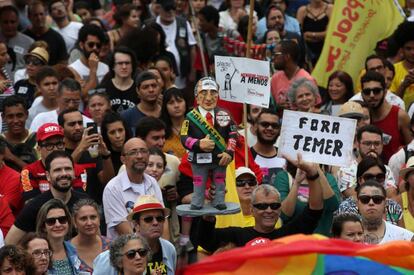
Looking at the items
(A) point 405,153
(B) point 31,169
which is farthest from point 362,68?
(B) point 31,169

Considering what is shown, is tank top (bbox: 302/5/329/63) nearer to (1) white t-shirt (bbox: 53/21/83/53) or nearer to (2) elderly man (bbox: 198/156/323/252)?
Answer: (1) white t-shirt (bbox: 53/21/83/53)

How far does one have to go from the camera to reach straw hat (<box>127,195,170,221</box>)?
1388cm

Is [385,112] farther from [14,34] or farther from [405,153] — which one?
[14,34]

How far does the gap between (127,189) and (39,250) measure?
69.2 inches

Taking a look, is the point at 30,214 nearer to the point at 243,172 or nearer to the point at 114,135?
the point at 114,135

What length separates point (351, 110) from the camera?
17062 mm

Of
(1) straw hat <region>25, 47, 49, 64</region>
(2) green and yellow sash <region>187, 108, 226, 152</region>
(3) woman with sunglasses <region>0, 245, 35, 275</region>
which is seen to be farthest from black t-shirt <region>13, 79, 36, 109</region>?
(3) woman with sunglasses <region>0, 245, 35, 275</region>

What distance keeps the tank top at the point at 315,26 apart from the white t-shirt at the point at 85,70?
3796mm

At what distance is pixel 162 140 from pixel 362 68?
453 centimetres

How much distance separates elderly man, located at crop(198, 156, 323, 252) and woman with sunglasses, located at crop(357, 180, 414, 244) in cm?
60

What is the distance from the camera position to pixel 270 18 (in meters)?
21.3

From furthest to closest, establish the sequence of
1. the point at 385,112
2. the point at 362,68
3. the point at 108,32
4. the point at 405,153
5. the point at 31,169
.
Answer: the point at 108,32, the point at 362,68, the point at 385,112, the point at 405,153, the point at 31,169

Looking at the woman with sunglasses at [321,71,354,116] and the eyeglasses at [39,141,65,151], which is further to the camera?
the woman with sunglasses at [321,71,354,116]

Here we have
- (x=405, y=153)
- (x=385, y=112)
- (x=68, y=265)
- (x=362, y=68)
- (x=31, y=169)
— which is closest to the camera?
(x=68, y=265)
